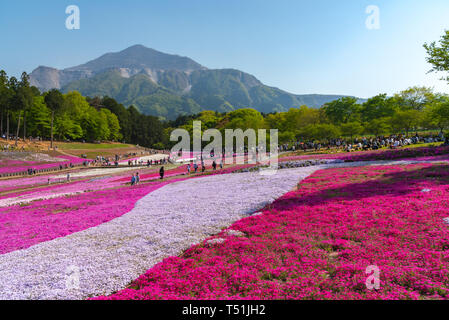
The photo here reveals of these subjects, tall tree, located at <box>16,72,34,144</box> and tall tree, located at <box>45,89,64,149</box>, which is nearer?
tall tree, located at <box>16,72,34,144</box>

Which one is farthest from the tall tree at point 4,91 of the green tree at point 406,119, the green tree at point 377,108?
the green tree at point 377,108

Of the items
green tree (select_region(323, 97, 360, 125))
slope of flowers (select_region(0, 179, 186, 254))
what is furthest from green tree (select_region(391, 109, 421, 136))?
slope of flowers (select_region(0, 179, 186, 254))

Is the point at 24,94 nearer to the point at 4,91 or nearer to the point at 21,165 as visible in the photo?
the point at 4,91

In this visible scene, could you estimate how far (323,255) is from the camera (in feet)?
30.9

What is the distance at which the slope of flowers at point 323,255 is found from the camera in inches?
286

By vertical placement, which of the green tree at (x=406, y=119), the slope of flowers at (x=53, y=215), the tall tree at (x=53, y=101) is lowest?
the slope of flowers at (x=53, y=215)

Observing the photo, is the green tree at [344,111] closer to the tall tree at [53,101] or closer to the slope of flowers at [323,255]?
the slope of flowers at [323,255]

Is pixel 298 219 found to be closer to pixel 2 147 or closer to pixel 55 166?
pixel 55 166

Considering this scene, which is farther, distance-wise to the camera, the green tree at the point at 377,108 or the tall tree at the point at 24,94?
the green tree at the point at 377,108

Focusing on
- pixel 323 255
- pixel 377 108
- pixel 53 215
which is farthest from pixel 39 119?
pixel 377 108

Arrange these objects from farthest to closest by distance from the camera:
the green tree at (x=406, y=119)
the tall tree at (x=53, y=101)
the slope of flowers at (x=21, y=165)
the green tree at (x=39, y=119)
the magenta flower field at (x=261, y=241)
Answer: the green tree at (x=39, y=119), the tall tree at (x=53, y=101), the green tree at (x=406, y=119), the slope of flowers at (x=21, y=165), the magenta flower field at (x=261, y=241)

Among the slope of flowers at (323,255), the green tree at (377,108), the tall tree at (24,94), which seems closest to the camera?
the slope of flowers at (323,255)

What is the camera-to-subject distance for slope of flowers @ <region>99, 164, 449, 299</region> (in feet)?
23.9

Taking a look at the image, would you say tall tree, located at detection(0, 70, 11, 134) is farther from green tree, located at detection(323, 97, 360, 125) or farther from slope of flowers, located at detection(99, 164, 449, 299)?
green tree, located at detection(323, 97, 360, 125)
